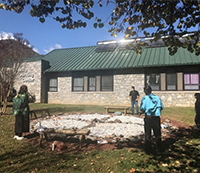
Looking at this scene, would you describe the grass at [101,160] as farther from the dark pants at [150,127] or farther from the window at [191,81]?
the window at [191,81]

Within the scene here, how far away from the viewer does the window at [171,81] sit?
616 inches

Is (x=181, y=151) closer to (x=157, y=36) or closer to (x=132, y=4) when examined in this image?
(x=157, y=36)

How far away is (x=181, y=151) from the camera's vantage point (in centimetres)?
468

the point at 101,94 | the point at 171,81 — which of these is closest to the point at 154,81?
the point at 171,81

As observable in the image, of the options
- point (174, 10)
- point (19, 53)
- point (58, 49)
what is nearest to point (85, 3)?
point (174, 10)

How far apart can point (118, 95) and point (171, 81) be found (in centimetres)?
546

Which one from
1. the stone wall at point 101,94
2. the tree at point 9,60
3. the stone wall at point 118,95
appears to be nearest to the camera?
the tree at point 9,60

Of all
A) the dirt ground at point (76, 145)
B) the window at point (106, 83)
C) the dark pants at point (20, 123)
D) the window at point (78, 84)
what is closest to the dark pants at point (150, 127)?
the dirt ground at point (76, 145)

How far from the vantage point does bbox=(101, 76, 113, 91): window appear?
58.6 ft

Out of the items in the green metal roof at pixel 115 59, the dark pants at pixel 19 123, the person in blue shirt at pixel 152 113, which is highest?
the green metal roof at pixel 115 59

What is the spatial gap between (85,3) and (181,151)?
16.4 feet

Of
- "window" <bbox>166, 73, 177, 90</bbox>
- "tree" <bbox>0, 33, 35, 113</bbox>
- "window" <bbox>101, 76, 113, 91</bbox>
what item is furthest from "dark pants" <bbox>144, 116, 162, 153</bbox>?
"window" <bbox>101, 76, 113, 91</bbox>

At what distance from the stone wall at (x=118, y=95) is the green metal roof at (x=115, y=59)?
4.57 feet

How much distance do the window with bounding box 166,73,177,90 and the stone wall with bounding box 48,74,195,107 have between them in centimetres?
61
